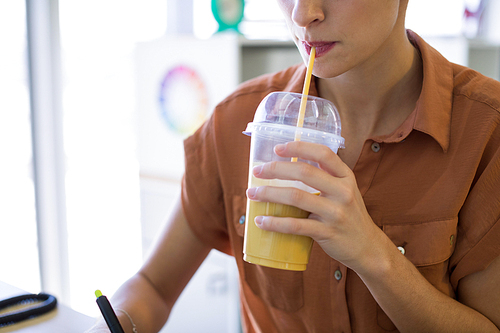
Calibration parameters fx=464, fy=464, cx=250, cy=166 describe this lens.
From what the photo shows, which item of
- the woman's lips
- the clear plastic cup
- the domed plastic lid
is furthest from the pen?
the woman's lips

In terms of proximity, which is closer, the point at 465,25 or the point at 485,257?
the point at 485,257

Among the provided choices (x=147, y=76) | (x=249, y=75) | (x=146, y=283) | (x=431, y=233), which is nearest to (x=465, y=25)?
(x=249, y=75)

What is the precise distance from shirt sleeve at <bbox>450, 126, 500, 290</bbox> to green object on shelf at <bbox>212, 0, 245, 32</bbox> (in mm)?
2118

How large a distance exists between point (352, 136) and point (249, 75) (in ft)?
4.81

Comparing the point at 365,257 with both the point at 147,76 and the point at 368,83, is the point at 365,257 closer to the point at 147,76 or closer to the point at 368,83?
the point at 368,83

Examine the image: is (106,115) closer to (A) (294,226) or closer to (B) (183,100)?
(B) (183,100)

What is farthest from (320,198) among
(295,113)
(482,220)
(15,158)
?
(15,158)

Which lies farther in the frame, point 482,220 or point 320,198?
point 482,220

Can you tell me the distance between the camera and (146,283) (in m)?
1.06

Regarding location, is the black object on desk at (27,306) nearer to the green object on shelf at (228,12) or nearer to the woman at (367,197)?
the woman at (367,197)

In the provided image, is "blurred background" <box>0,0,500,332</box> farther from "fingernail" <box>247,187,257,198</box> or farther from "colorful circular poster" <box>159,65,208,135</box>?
"fingernail" <box>247,187,257,198</box>

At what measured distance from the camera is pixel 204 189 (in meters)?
1.11

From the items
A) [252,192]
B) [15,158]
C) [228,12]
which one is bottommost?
[15,158]

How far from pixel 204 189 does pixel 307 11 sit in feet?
1.69
